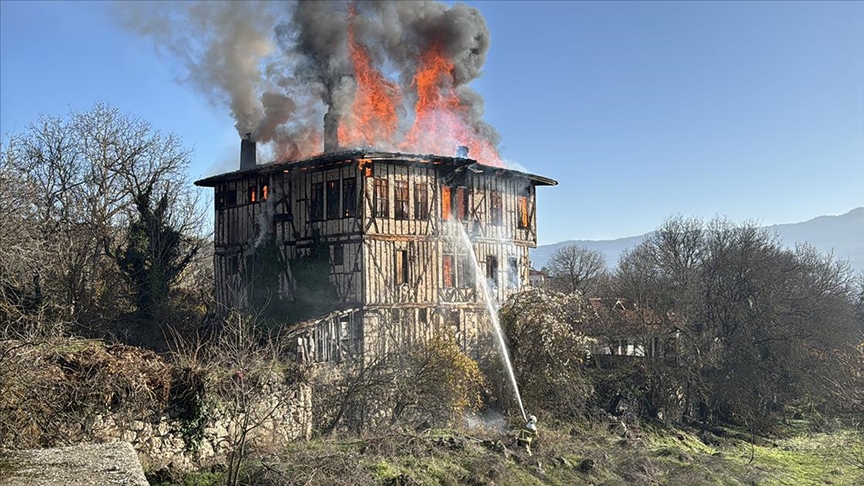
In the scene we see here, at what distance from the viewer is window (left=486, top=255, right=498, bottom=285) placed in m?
31.8

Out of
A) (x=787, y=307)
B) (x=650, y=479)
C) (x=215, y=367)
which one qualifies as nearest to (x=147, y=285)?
(x=215, y=367)

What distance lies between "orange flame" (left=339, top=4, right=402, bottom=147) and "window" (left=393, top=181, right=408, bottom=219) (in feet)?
14.7

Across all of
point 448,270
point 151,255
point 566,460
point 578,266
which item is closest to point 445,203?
point 448,270

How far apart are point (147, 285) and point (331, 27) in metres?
14.5

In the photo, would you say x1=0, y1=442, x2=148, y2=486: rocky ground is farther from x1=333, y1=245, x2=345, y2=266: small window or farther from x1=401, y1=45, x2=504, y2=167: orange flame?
x1=401, y1=45, x2=504, y2=167: orange flame

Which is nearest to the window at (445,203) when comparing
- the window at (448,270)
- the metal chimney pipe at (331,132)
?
the window at (448,270)

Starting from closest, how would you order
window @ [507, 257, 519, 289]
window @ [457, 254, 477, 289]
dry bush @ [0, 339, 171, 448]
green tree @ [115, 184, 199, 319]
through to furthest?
1. dry bush @ [0, 339, 171, 448]
2. green tree @ [115, 184, 199, 319]
3. window @ [457, 254, 477, 289]
4. window @ [507, 257, 519, 289]

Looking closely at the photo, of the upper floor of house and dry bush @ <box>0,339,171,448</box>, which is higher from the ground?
the upper floor of house

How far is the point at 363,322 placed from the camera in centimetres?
2750

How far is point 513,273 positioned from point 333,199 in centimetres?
944

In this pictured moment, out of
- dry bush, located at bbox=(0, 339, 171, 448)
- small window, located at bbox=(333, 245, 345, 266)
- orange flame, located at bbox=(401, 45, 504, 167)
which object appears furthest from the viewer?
orange flame, located at bbox=(401, 45, 504, 167)

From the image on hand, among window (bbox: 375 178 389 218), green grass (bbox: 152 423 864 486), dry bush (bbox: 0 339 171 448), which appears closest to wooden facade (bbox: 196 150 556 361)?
window (bbox: 375 178 389 218)

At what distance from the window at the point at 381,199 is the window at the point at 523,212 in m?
7.93

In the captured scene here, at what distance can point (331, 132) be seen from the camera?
1247 inches
